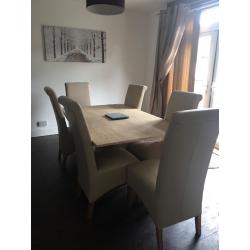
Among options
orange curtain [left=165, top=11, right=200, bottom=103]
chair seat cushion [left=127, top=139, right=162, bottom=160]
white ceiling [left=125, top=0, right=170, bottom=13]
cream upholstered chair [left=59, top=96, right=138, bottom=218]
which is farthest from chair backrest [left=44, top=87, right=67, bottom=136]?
white ceiling [left=125, top=0, right=170, bottom=13]

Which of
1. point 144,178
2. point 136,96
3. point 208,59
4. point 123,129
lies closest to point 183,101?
point 123,129

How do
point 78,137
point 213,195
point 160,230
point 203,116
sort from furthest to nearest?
point 213,195 < point 78,137 < point 160,230 < point 203,116

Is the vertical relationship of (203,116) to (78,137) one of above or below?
above

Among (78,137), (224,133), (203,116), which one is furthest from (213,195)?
(224,133)

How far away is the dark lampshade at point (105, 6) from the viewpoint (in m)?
1.94

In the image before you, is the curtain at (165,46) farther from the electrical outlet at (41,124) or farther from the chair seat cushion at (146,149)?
the electrical outlet at (41,124)

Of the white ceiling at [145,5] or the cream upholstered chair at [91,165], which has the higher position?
the white ceiling at [145,5]

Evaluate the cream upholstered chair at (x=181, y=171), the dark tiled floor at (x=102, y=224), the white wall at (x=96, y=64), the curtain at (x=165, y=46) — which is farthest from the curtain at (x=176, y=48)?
the cream upholstered chair at (x=181, y=171)

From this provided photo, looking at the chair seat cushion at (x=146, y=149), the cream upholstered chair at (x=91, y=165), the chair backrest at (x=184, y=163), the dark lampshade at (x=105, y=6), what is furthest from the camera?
the chair seat cushion at (x=146, y=149)

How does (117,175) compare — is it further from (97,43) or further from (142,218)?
(97,43)

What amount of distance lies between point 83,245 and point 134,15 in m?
4.13

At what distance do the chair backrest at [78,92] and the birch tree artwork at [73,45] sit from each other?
2.58 ft

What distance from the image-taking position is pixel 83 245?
1587 millimetres
